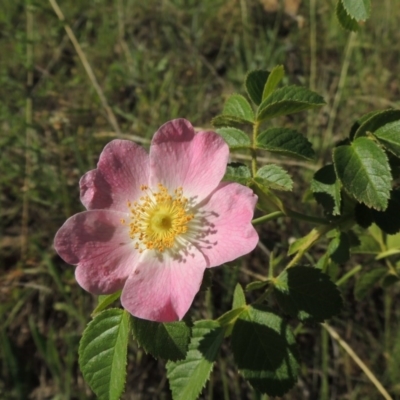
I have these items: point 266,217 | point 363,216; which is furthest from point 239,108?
point 363,216

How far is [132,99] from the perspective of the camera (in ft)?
11.0

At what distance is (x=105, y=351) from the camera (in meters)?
1.17

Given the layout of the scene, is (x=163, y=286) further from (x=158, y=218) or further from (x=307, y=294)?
(x=307, y=294)

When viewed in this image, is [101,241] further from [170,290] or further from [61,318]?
[61,318]

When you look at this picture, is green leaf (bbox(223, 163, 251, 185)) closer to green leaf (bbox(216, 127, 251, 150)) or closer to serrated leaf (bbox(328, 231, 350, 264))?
green leaf (bbox(216, 127, 251, 150))

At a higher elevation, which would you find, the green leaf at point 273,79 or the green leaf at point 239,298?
the green leaf at point 273,79

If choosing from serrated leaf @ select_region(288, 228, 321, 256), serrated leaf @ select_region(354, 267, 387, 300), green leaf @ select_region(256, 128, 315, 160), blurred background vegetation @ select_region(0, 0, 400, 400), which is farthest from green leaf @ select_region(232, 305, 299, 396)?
blurred background vegetation @ select_region(0, 0, 400, 400)

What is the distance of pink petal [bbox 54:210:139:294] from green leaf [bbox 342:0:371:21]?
0.74 m

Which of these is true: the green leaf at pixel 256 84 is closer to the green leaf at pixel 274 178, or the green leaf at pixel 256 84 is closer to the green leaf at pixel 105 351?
the green leaf at pixel 274 178

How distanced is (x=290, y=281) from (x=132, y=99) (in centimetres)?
231

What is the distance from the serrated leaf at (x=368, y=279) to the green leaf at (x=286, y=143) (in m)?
0.71

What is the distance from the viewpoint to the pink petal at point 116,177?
1.32m

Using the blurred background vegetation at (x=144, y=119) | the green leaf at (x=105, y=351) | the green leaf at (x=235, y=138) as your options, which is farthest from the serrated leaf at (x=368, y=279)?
the green leaf at (x=105, y=351)

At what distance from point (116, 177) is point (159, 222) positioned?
0.18 metres
